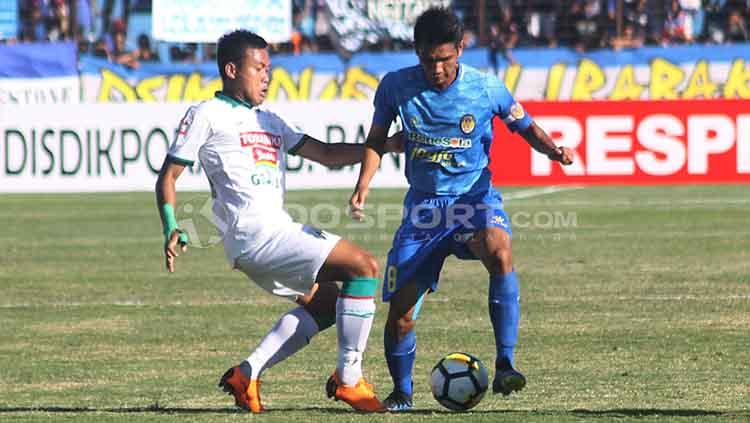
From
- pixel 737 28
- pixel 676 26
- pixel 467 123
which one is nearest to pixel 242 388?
pixel 467 123

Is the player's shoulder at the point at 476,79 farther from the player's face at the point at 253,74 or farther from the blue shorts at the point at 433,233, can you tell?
the player's face at the point at 253,74

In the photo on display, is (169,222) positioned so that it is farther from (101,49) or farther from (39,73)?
(101,49)

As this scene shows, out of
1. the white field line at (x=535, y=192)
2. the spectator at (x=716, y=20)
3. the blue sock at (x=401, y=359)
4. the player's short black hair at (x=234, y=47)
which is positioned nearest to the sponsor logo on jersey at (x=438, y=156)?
the blue sock at (x=401, y=359)

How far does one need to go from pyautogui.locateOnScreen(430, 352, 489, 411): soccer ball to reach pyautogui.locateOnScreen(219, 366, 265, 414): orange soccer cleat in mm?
895

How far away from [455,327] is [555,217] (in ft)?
30.2

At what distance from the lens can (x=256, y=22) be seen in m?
27.8

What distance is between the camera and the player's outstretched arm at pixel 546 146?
826cm

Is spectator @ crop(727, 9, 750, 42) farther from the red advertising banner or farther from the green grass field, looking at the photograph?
the green grass field

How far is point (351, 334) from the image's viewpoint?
25.5 feet

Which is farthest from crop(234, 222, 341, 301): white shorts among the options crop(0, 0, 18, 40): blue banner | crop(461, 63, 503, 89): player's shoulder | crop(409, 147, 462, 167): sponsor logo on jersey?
crop(0, 0, 18, 40): blue banner

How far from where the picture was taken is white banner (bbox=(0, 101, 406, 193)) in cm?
2369

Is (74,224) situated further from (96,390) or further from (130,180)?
(96,390)

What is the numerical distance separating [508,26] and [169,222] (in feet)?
69.1

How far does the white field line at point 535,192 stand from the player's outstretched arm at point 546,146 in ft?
47.1
